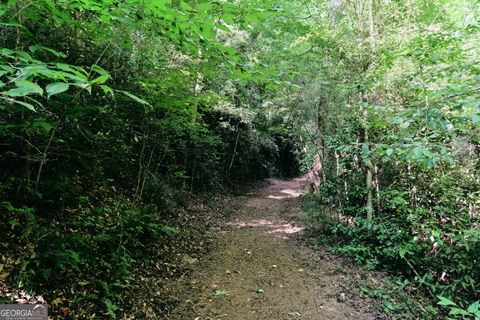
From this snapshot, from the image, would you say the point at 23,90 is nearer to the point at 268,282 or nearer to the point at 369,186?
the point at 268,282

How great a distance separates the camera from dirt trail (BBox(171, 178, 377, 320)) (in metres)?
4.22

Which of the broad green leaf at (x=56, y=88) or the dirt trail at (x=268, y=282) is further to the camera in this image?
the dirt trail at (x=268, y=282)

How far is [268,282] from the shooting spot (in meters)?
5.06

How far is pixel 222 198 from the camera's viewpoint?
11.7 m

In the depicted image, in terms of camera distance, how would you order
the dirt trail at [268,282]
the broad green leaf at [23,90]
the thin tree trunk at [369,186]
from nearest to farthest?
the broad green leaf at [23,90] < the dirt trail at [268,282] < the thin tree trunk at [369,186]

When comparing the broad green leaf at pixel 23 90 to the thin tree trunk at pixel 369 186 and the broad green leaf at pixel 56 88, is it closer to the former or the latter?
the broad green leaf at pixel 56 88

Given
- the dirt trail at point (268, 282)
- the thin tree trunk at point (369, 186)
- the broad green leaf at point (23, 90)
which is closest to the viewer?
the broad green leaf at point (23, 90)

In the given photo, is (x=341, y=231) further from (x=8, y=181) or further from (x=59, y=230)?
(x=8, y=181)

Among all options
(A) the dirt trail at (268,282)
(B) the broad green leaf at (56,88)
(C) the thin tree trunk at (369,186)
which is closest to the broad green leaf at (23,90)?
(B) the broad green leaf at (56,88)

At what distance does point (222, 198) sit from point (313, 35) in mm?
7268

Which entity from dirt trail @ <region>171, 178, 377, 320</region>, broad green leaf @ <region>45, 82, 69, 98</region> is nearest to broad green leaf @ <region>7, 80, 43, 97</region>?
broad green leaf @ <region>45, 82, 69, 98</region>

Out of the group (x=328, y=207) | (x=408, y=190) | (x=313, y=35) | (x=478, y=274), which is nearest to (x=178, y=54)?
(x=313, y=35)

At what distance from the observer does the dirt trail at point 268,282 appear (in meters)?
4.22

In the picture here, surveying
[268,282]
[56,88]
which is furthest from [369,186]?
[56,88]
